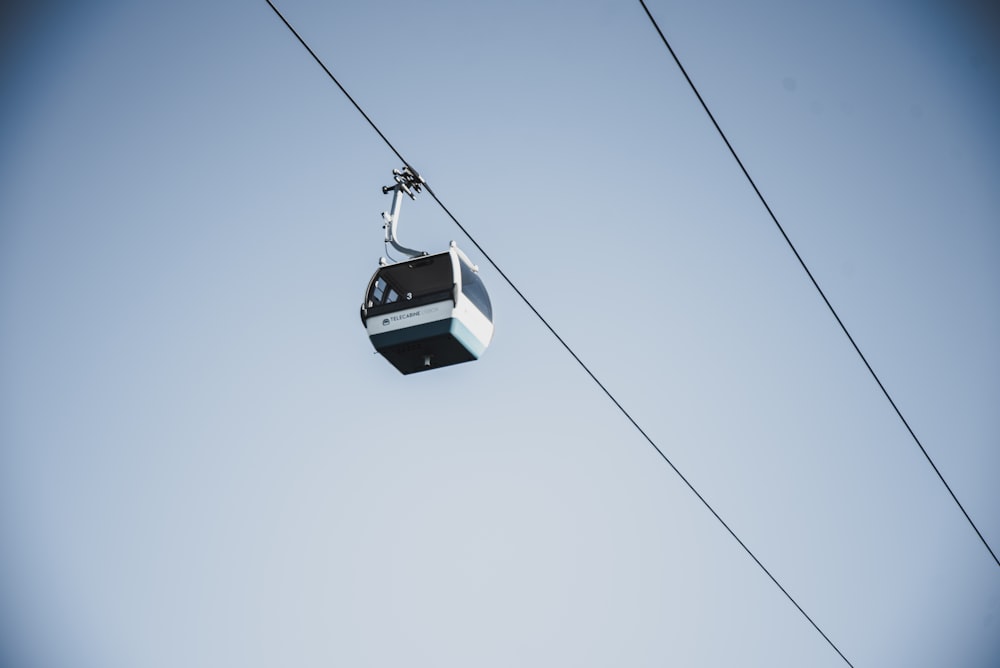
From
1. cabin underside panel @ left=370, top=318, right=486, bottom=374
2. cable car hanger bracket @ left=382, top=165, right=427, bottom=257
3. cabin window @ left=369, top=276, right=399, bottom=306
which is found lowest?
cabin underside panel @ left=370, top=318, right=486, bottom=374

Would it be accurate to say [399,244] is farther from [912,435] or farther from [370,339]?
[912,435]

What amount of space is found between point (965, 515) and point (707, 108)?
15.8 ft

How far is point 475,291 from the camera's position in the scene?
18.6 ft

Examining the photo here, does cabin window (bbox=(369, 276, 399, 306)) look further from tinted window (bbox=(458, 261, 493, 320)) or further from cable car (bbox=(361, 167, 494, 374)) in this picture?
tinted window (bbox=(458, 261, 493, 320))

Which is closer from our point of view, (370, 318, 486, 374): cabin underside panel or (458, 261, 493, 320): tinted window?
(370, 318, 486, 374): cabin underside panel

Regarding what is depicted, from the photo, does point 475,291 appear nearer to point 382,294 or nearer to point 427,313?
point 427,313

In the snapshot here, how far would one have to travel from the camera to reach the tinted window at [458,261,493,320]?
5.57 metres

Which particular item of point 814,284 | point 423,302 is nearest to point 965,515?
point 814,284

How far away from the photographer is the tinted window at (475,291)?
5566mm

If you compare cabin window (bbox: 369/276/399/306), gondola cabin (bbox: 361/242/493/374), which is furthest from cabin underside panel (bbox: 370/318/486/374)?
cabin window (bbox: 369/276/399/306)

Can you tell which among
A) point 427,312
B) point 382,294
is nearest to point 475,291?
point 427,312

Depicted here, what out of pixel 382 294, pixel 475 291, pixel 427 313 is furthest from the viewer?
pixel 475 291

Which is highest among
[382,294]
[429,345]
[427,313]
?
[382,294]

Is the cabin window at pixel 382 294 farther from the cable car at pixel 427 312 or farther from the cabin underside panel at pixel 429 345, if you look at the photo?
the cabin underside panel at pixel 429 345
